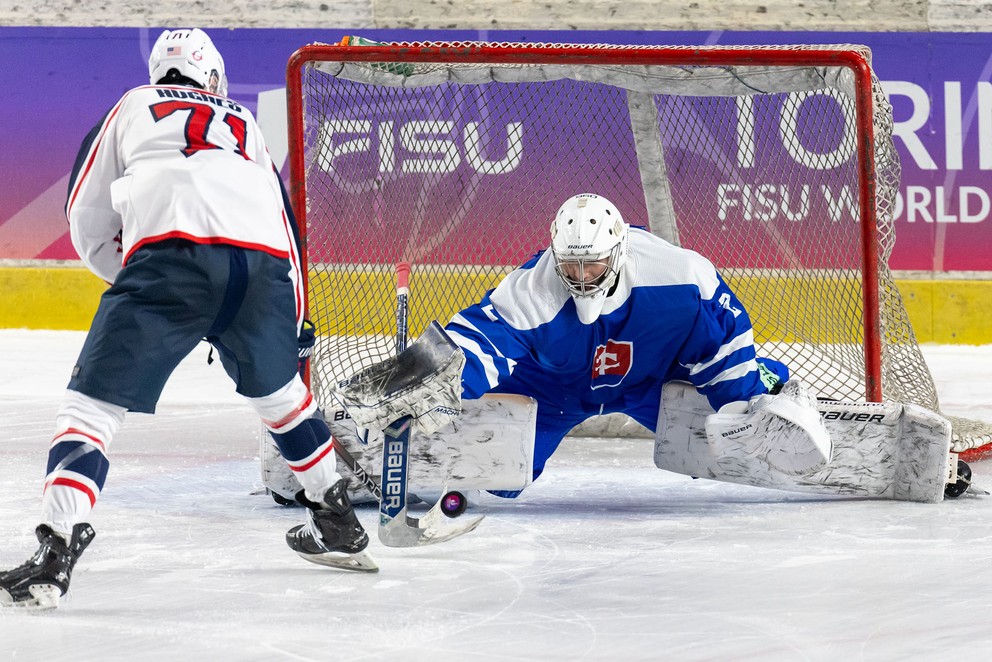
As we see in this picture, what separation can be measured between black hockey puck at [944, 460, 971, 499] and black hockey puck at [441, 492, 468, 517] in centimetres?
111

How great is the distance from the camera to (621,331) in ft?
8.40

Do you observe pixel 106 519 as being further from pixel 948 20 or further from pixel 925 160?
pixel 948 20

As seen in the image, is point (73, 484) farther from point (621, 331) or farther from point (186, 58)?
point (621, 331)

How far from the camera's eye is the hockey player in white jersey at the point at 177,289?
1.94 m

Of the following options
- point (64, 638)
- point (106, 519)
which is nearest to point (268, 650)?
point (64, 638)

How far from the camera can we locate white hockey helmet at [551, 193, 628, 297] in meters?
2.39

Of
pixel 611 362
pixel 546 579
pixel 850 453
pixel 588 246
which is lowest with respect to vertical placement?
pixel 546 579

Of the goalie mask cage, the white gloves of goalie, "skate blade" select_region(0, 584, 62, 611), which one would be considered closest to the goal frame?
the goalie mask cage

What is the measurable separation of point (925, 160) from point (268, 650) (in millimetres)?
4348

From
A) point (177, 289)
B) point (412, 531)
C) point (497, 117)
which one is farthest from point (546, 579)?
point (497, 117)

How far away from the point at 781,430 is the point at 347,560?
2.90ft

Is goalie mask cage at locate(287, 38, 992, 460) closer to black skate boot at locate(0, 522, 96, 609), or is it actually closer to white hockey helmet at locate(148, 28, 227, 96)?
white hockey helmet at locate(148, 28, 227, 96)

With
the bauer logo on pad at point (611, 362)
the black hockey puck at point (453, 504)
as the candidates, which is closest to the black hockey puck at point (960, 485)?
the bauer logo on pad at point (611, 362)

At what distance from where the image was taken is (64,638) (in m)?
1.82
